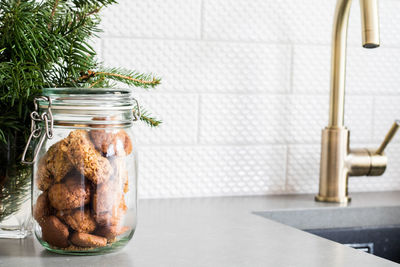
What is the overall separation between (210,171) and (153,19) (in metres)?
0.36

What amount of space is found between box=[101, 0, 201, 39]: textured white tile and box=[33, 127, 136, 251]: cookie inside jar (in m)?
0.51

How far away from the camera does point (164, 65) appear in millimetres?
1190

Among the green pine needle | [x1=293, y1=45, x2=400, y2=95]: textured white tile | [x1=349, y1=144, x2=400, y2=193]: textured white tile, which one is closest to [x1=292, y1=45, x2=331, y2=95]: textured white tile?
[x1=293, y1=45, x2=400, y2=95]: textured white tile

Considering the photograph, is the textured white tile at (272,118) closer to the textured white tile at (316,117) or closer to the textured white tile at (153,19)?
the textured white tile at (316,117)

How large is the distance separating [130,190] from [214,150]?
530 millimetres

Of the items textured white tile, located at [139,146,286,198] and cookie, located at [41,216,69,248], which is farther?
textured white tile, located at [139,146,286,198]

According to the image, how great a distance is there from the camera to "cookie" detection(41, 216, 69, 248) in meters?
0.67

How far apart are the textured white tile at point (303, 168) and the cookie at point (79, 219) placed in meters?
0.72

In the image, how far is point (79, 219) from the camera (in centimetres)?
66

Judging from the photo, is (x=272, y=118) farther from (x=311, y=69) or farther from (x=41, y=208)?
(x=41, y=208)

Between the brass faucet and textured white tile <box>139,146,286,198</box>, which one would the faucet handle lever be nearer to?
the brass faucet

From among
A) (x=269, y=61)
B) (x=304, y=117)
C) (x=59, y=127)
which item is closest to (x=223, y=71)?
(x=269, y=61)

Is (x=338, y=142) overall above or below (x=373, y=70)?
below

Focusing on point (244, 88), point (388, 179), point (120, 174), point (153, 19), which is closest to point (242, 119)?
point (244, 88)
